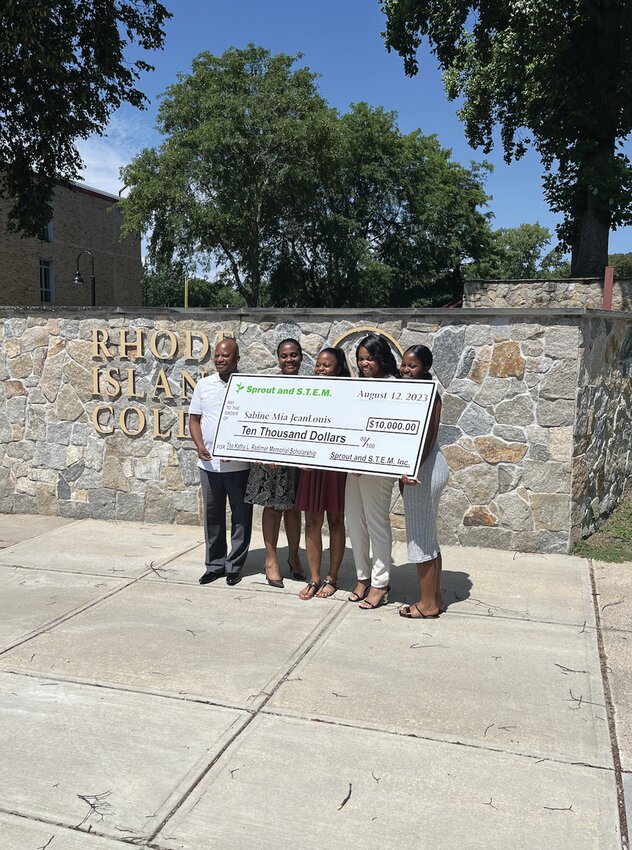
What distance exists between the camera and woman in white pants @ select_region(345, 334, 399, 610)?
16.7 ft

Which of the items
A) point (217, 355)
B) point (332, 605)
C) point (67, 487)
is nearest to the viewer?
point (332, 605)

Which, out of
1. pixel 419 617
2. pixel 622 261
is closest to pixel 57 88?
pixel 419 617

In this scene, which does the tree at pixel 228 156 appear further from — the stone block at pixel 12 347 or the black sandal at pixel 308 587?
the black sandal at pixel 308 587

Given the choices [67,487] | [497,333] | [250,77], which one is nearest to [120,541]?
[67,487]

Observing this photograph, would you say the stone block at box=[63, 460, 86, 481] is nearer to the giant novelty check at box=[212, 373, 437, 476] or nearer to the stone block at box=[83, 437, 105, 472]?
the stone block at box=[83, 437, 105, 472]

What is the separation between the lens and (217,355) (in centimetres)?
577

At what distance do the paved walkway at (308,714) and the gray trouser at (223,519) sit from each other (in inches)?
7.8

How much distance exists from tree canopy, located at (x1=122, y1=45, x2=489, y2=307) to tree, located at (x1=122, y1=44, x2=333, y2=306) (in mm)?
54

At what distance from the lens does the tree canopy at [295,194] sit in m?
30.8

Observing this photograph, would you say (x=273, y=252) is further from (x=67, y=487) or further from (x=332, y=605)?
(x=332, y=605)

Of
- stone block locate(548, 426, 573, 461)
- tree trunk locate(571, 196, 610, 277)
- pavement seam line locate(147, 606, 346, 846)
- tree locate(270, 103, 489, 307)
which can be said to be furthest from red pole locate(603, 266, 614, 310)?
tree locate(270, 103, 489, 307)

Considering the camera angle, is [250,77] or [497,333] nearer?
[497,333]

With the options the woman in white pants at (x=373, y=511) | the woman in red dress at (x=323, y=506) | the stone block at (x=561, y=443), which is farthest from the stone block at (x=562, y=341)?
the woman in red dress at (x=323, y=506)

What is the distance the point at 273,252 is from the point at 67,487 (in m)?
32.0
